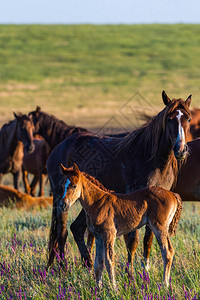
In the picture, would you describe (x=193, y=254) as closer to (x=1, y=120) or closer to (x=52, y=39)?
(x=1, y=120)

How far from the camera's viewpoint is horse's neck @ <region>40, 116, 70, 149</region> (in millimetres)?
9734

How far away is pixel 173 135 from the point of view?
4750 mm

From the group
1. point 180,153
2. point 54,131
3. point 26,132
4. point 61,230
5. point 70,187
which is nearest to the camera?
point 70,187

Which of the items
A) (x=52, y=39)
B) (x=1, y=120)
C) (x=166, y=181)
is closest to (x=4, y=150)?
(x=166, y=181)

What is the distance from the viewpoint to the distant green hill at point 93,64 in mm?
47469

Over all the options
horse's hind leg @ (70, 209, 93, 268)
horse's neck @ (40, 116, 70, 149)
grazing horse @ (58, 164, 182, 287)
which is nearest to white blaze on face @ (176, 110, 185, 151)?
grazing horse @ (58, 164, 182, 287)

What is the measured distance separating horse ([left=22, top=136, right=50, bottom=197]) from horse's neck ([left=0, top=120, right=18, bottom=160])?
2.03 ft

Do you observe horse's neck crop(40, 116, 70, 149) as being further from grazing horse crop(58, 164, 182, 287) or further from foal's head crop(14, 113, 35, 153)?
grazing horse crop(58, 164, 182, 287)

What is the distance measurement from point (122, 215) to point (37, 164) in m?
8.64

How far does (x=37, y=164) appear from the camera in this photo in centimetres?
1282

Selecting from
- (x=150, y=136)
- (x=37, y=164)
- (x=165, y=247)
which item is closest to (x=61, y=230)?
(x=150, y=136)

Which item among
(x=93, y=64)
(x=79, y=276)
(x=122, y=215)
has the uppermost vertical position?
(x=93, y=64)

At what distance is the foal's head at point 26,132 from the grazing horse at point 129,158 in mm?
4562

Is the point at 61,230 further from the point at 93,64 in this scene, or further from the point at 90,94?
the point at 93,64
